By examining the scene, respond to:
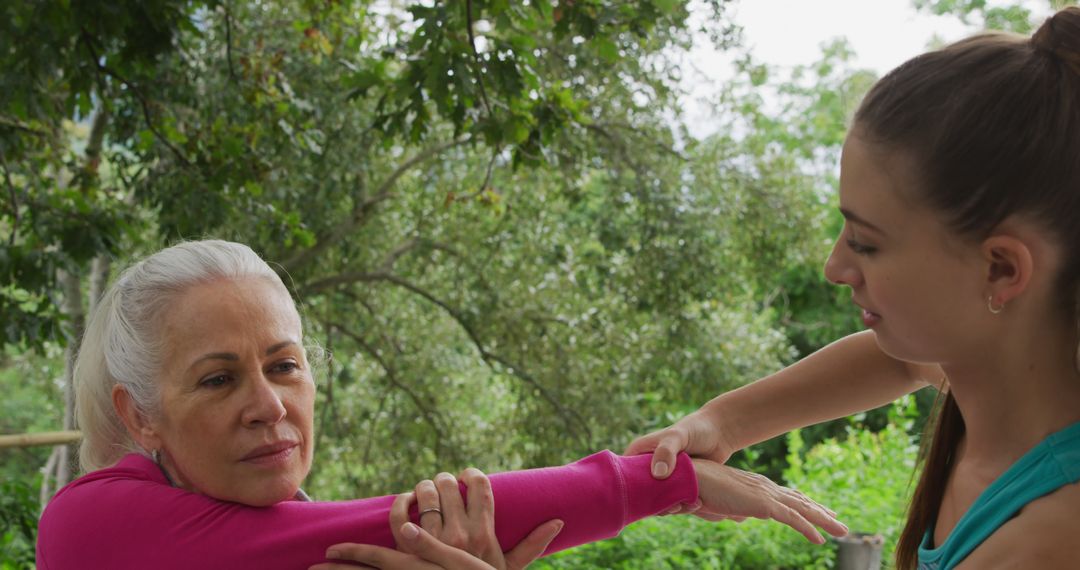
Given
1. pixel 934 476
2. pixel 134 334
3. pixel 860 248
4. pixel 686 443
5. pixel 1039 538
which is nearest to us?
pixel 1039 538

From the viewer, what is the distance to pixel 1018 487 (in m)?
1.13

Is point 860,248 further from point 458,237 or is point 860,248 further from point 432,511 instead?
point 458,237

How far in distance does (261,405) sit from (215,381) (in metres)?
0.07

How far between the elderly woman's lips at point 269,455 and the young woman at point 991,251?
808 millimetres

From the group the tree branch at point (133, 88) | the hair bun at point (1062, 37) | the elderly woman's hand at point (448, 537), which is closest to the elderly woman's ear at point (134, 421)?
the elderly woman's hand at point (448, 537)

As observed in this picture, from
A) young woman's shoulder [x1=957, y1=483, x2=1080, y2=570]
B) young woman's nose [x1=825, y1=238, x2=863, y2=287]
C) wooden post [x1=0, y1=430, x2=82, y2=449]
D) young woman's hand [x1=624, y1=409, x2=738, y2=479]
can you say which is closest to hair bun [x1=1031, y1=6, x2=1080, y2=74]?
young woman's nose [x1=825, y1=238, x2=863, y2=287]

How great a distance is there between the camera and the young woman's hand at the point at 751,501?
1.59 m

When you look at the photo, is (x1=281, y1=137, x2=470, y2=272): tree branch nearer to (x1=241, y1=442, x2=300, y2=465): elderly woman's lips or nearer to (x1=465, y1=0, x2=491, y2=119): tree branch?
(x1=465, y1=0, x2=491, y2=119): tree branch

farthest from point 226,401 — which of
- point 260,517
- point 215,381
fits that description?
point 260,517

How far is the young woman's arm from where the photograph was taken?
157 cm

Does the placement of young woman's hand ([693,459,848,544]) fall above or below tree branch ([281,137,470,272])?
below

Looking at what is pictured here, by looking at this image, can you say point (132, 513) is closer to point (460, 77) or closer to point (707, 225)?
point (460, 77)

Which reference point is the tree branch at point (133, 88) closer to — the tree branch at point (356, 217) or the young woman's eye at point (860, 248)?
the tree branch at point (356, 217)

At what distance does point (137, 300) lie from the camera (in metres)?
1.54
